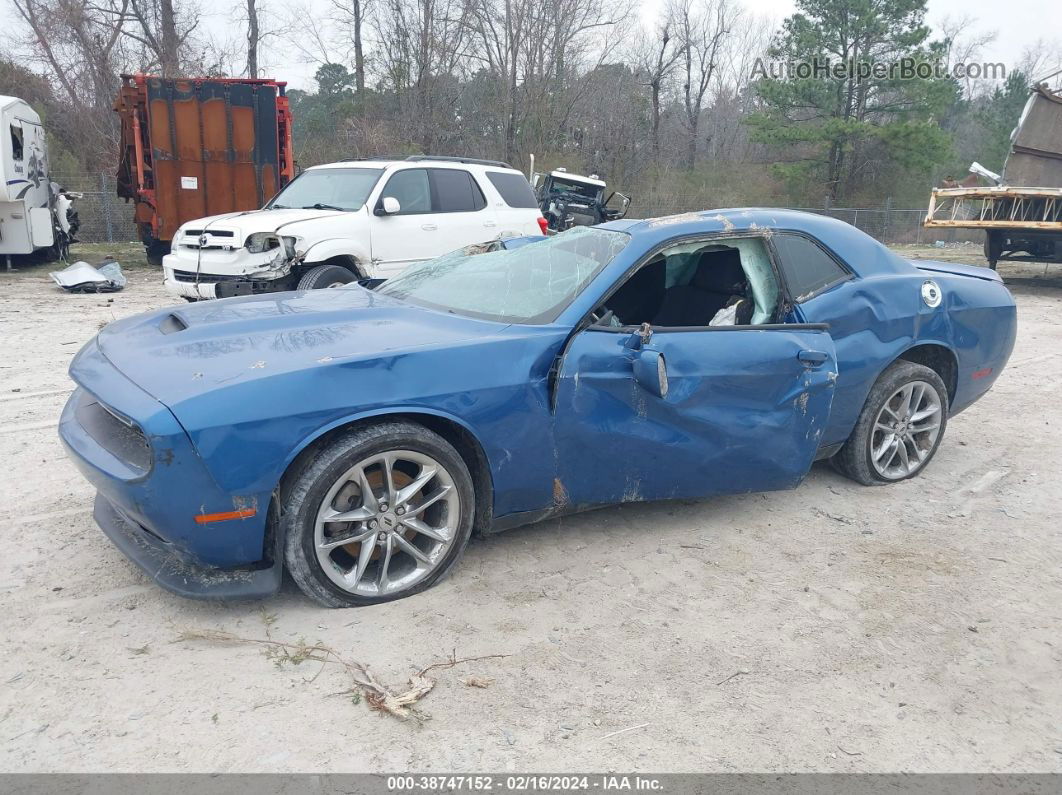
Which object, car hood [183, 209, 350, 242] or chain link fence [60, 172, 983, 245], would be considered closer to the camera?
car hood [183, 209, 350, 242]

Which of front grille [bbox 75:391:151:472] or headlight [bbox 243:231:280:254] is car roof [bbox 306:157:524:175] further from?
front grille [bbox 75:391:151:472]

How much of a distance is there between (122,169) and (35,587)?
1394 cm

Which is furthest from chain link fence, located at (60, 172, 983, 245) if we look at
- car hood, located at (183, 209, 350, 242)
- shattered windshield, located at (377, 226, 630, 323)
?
shattered windshield, located at (377, 226, 630, 323)

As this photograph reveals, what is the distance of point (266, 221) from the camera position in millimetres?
8383

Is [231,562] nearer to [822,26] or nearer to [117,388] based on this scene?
[117,388]

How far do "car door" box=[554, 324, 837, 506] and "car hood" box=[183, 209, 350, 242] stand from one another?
5.55m

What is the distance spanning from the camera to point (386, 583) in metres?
3.30

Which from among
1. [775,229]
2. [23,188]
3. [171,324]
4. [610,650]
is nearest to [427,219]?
[775,229]

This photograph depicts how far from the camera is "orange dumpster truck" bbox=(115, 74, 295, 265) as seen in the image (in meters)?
13.6

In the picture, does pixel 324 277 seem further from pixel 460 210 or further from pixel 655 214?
pixel 655 214

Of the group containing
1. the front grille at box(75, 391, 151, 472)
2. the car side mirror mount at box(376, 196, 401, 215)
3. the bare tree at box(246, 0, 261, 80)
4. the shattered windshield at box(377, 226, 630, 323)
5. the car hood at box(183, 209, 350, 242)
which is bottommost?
the front grille at box(75, 391, 151, 472)

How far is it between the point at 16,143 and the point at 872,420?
13.5 m

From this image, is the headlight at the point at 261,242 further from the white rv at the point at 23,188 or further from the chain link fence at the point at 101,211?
the chain link fence at the point at 101,211

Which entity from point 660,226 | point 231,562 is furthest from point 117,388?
point 660,226
